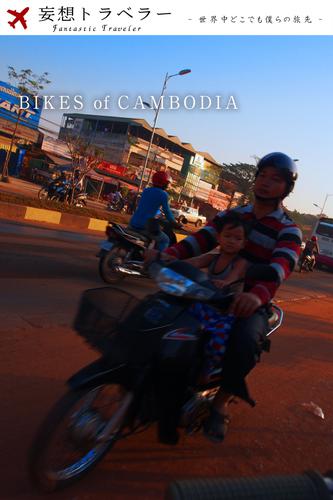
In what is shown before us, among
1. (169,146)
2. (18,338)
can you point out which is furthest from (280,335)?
(169,146)

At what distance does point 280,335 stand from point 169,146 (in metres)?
45.1

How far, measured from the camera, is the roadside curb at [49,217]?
11.8m

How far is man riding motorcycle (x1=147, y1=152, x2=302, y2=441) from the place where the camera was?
89.0 inches

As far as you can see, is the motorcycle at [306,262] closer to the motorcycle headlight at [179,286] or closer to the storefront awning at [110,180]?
the motorcycle headlight at [179,286]

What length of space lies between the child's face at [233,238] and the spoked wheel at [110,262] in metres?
4.25

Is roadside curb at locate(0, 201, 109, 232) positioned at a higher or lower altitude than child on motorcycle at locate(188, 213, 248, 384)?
lower

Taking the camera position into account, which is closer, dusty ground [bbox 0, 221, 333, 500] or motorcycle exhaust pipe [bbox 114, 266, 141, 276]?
dusty ground [bbox 0, 221, 333, 500]

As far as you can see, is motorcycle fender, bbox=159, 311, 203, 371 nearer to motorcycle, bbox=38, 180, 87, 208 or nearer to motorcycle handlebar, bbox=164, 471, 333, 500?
motorcycle handlebar, bbox=164, 471, 333, 500

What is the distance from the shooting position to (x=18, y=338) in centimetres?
366

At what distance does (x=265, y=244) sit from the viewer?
2.67 m

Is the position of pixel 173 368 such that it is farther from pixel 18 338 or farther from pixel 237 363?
pixel 18 338

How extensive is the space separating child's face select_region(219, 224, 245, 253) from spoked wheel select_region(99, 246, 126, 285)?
425 centimetres

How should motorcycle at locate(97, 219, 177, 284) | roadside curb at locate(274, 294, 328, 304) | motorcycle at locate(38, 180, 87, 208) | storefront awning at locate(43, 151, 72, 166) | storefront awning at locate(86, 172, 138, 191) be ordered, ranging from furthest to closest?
1. storefront awning at locate(86, 172, 138, 191)
2. storefront awning at locate(43, 151, 72, 166)
3. motorcycle at locate(38, 180, 87, 208)
4. roadside curb at locate(274, 294, 328, 304)
5. motorcycle at locate(97, 219, 177, 284)
